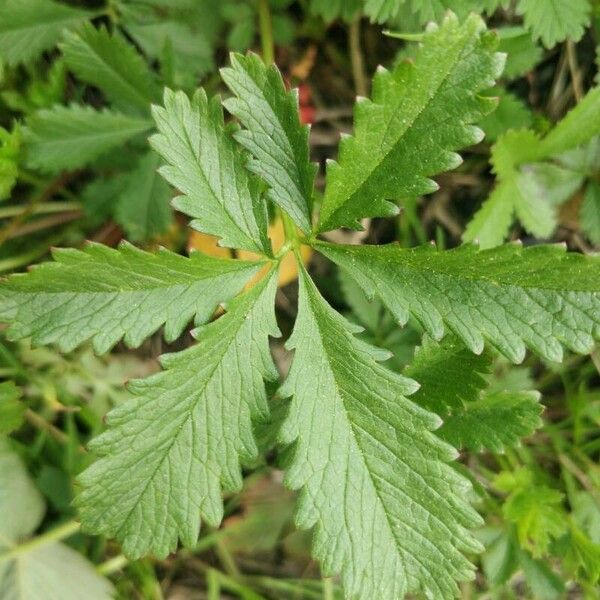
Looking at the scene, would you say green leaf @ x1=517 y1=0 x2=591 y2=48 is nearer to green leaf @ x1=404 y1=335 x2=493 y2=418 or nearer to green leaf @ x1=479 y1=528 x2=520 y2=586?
green leaf @ x1=404 y1=335 x2=493 y2=418

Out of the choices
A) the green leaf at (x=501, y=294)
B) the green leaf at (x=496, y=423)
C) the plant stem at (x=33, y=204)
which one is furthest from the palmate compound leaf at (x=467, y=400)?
the plant stem at (x=33, y=204)

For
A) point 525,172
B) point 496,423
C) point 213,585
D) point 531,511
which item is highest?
point 525,172

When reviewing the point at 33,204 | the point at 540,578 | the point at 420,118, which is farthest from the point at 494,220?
the point at 33,204

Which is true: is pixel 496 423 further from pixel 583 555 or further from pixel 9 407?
pixel 9 407

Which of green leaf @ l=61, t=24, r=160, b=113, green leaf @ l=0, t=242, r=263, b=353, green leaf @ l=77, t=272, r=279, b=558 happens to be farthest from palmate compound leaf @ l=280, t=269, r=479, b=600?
green leaf @ l=61, t=24, r=160, b=113

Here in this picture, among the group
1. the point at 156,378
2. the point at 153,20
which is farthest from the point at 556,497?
the point at 153,20

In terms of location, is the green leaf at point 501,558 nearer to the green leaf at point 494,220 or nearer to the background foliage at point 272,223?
the background foliage at point 272,223

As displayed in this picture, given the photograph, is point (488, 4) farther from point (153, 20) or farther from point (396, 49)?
point (153, 20)
